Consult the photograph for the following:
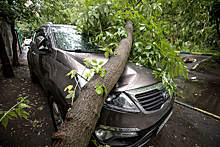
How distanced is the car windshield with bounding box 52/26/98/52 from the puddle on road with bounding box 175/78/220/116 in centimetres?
322

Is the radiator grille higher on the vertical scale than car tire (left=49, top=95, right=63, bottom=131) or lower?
higher

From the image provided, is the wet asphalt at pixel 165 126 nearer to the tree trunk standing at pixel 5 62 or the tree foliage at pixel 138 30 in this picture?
the tree trunk standing at pixel 5 62

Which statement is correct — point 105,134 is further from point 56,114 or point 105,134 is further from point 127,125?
point 56,114

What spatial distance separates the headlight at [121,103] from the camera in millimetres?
1444

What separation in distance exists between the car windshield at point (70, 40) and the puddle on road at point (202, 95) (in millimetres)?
3220

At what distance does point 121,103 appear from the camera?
146 cm

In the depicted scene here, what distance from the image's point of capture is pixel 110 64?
63.6 inches

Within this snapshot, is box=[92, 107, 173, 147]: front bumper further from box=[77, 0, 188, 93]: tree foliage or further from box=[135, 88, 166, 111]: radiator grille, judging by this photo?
box=[77, 0, 188, 93]: tree foliage

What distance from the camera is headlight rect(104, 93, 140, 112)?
144 cm

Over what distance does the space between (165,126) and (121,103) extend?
1.70 meters

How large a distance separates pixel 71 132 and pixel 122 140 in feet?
2.38

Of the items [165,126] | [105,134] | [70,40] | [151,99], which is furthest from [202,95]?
[70,40]

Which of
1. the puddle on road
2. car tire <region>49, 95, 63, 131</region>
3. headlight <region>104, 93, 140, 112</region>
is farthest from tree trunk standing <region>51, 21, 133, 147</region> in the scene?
the puddle on road

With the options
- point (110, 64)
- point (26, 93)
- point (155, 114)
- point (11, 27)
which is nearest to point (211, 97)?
point (155, 114)
